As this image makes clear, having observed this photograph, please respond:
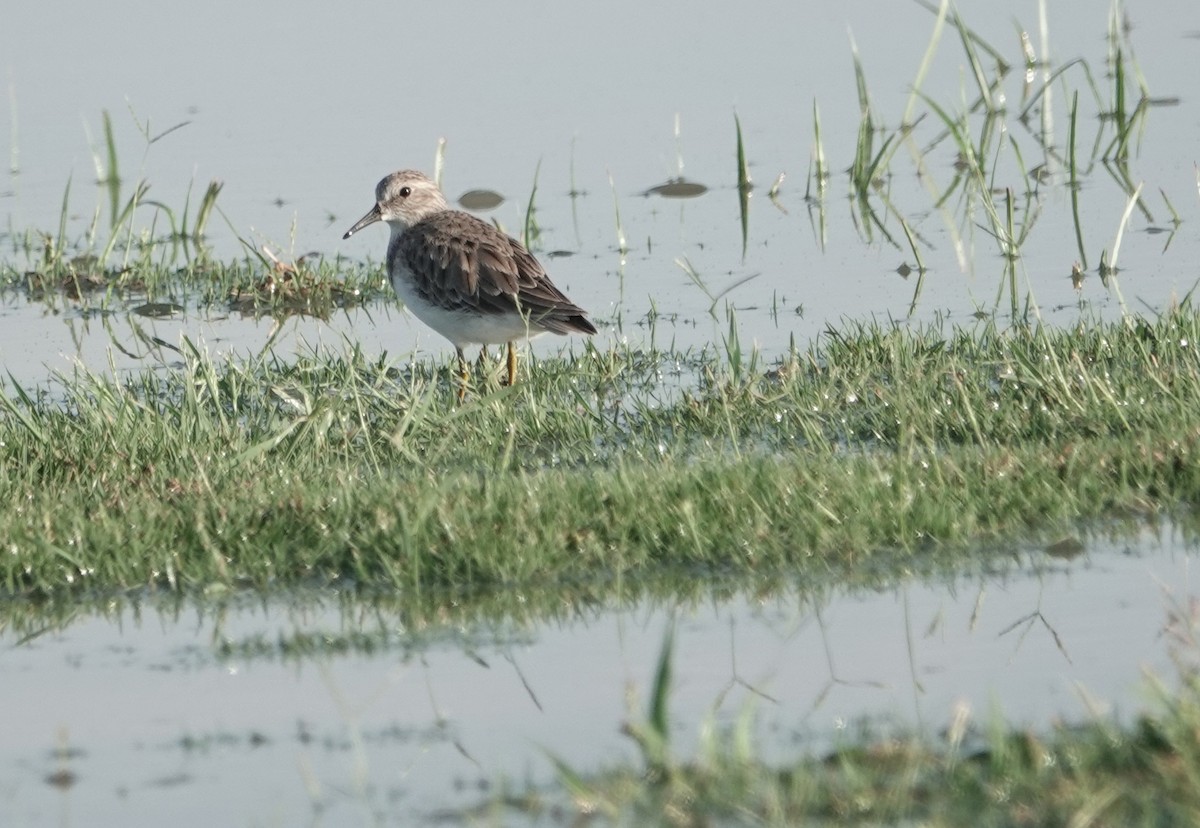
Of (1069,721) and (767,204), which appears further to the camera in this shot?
(767,204)

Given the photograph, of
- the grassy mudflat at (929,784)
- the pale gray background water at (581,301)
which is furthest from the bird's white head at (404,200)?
the grassy mudflat at (929,784)

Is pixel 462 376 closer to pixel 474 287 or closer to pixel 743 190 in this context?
pixel 474 287

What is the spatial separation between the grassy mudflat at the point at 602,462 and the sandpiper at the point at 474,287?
0.27 meters

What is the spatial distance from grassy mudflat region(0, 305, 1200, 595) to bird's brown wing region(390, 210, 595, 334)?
0.90 ft

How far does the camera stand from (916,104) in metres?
15.6

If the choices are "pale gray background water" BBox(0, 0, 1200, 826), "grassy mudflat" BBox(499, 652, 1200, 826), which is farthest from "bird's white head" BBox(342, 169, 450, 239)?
"grassy mudflat" BBox(499, 652, 1200, 826)

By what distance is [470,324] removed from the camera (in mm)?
9852

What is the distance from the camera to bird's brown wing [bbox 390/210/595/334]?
9.56m

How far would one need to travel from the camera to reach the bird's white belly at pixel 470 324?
970 cm

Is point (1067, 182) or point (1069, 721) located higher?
point (1067, 182)

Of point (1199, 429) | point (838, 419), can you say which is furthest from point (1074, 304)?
point (1199, 429)

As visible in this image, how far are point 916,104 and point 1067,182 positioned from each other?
92.0 inches

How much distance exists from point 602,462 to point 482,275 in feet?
7.25

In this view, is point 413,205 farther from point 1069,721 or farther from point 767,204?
point 1069,721
